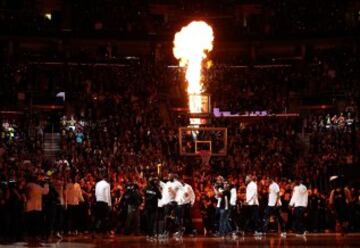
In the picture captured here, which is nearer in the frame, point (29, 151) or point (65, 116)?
point (29, 151)

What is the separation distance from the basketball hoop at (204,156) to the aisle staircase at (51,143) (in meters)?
7.27

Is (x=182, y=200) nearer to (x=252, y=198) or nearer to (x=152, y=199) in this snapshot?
(x=152, y=199)

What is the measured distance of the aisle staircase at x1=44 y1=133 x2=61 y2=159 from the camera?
32125mm

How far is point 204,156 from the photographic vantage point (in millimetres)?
27656

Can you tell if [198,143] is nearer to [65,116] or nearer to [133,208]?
[133,208]

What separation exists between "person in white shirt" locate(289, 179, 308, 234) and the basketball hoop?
5333 mm

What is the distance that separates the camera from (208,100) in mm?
26312

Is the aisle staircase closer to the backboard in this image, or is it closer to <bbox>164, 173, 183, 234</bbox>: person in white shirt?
the backboard

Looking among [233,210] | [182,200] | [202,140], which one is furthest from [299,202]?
[202,140]

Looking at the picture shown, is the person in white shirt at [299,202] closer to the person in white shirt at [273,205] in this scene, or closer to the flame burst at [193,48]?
the person in white shirt at [273,205]

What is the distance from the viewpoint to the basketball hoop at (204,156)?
27266mm

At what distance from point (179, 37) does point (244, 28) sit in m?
7.74

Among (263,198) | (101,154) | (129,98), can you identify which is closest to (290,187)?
(263,198)

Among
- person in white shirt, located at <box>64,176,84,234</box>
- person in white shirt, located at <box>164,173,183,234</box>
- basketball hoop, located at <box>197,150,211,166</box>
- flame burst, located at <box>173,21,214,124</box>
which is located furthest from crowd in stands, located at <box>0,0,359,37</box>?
person in white shirt, located at <box>164,173,183,234</box>
